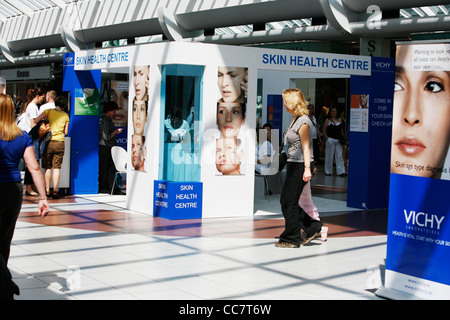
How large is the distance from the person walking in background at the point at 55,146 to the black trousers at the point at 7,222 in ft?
20.8

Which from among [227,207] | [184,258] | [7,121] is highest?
[7,121]

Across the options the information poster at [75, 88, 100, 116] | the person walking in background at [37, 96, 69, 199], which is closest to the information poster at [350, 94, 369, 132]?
the information poster at [75, 88, 100, 116]

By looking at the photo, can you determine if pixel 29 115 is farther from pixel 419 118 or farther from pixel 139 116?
pixel 419 118

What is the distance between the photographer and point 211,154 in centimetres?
993

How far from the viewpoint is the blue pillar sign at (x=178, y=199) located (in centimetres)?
971

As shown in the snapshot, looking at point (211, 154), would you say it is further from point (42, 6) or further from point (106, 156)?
point (42, 6)

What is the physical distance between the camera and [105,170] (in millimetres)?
12617

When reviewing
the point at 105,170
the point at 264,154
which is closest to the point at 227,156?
the point at 264,154

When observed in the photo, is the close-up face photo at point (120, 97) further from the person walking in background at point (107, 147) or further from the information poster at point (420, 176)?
the information poster at point (420, 176)

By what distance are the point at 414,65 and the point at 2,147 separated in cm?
312

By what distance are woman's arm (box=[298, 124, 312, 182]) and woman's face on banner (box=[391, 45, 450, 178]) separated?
2.06 meters

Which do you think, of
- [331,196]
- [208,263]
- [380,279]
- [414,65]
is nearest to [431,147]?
[414,65]

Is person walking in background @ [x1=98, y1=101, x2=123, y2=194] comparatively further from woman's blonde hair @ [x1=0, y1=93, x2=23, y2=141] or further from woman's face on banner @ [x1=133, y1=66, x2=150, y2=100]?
woman's blonde hair @ [x1=0, y1=93, x2=23, y2=141]

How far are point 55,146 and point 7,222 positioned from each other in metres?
6.41
